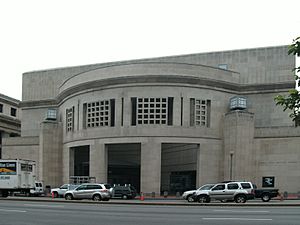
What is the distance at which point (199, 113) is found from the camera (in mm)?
46094

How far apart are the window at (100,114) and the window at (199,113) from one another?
884 centimetres

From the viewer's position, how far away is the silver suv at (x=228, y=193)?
29625mm

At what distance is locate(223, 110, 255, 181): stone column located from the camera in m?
44.8

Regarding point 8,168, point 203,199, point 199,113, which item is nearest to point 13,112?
point 8,168

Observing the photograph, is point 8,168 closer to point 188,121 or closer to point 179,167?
point 188,121

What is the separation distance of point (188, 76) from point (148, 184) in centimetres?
1242

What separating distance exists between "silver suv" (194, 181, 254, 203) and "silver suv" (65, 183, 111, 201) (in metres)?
6.92

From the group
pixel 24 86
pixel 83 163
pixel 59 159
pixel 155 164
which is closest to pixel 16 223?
pixel 155 164

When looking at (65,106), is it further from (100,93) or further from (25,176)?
(25,176)

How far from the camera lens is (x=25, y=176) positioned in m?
38.1

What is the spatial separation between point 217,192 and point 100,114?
2102 centimetres

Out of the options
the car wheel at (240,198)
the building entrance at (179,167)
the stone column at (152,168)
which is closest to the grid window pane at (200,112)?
the building entrance at (179,167)

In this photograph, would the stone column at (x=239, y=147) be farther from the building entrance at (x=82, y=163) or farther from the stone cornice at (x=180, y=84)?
the building entrance at (x=82, y=163)

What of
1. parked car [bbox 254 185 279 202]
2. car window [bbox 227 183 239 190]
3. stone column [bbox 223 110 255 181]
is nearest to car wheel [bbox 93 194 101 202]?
car window [bbox 227 183 239 190]
